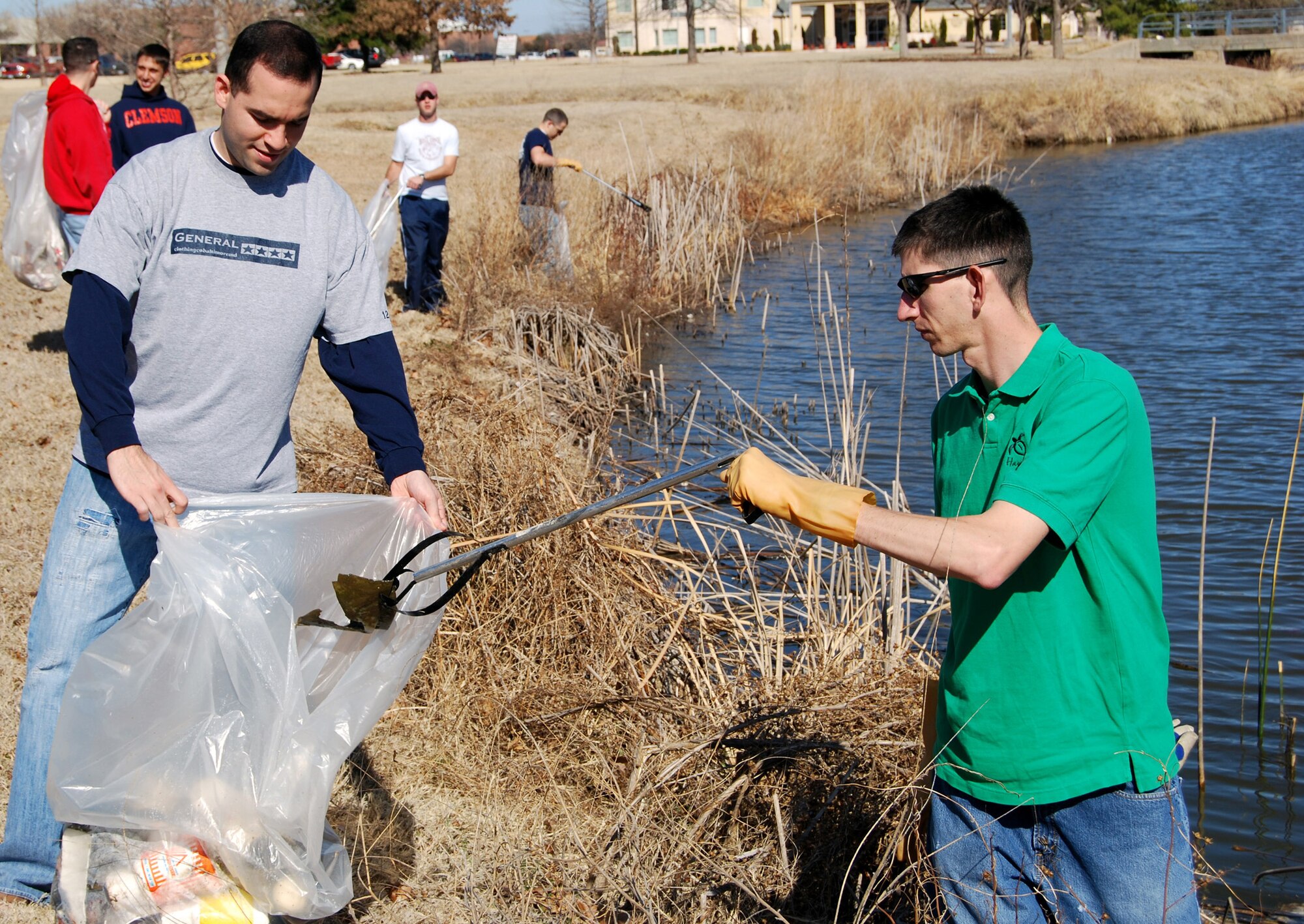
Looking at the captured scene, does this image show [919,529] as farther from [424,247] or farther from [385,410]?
[424,247]

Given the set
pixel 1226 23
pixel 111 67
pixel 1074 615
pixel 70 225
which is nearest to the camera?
pixel 1074 615

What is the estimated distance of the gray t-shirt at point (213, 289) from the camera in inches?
92.2

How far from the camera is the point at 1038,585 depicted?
6.46ft

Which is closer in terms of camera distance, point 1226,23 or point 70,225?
point 70,225

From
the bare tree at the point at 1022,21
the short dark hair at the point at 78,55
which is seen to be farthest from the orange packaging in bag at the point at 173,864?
the bare tree at the point at 1022,21

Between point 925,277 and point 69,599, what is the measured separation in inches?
72.2

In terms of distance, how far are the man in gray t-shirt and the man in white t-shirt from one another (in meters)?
6.36

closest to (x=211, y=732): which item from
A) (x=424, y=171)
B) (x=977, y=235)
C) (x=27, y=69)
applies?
(x=977, y=235)

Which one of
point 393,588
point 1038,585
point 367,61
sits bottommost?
point 393,588

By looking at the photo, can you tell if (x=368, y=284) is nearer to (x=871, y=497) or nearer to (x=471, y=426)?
(x=871, y=497)

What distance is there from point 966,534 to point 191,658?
1477mm

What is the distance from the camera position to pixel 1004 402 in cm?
204

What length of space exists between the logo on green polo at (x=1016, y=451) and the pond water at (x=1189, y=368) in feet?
7.13

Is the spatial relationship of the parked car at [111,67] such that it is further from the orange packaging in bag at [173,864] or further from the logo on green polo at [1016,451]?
the logo on green polo at [1016,451]
